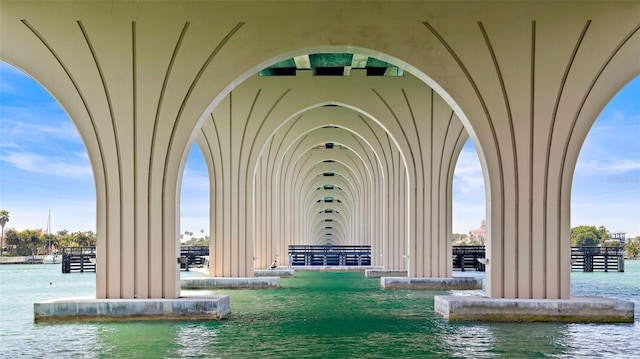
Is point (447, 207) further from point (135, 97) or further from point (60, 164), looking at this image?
point (60, 164)

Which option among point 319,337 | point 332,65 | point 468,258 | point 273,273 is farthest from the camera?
point 468,258

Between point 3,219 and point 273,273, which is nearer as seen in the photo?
point 273,273

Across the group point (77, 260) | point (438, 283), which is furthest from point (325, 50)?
point (77, 260)

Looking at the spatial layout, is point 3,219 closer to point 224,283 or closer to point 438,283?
point 224,283

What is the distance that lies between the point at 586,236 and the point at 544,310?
11172 cm

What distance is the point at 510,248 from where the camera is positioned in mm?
18984

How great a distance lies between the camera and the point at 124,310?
18188 millimetres

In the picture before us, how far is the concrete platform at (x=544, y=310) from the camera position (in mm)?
18359

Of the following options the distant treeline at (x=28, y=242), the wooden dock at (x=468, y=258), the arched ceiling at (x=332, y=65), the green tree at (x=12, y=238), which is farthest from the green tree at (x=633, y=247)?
the arched ceiling at (x=332, y=65)

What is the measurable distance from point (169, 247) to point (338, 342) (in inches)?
221

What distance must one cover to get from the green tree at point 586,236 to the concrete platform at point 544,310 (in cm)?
10585

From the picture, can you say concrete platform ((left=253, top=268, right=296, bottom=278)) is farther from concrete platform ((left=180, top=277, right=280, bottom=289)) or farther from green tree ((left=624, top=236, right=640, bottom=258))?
green tree ((left=624, top=236, right=640, bottom=258))

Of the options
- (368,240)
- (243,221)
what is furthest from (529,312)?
(368,240)

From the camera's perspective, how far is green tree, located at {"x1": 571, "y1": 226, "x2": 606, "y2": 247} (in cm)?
12050
